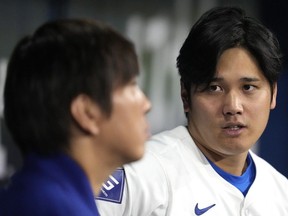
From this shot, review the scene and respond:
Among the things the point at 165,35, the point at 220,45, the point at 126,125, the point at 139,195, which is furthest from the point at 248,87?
the point at 165,35

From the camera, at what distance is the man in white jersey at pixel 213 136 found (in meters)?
1.33

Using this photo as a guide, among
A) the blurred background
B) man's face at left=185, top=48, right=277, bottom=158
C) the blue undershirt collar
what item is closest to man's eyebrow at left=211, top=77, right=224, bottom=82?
man's face at left=185, top=48, right=277, bottom=158

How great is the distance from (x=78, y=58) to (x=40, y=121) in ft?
0.34

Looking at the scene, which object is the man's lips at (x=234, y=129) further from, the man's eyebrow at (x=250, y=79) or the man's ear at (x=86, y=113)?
the man's ear at (x=86, y=113)

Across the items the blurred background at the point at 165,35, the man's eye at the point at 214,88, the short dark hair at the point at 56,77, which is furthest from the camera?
the blurred background at the point at 165,35

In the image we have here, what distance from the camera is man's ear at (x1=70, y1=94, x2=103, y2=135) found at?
31.5 inches

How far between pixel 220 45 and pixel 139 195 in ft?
1.36

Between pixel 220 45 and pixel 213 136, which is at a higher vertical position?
pixel 220 45

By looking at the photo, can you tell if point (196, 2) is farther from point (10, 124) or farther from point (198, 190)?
point (10, 124)

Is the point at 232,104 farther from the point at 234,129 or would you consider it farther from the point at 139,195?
the point at 139,195

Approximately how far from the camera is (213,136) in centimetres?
142

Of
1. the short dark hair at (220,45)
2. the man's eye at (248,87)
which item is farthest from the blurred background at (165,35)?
the man's eye at (248,87)

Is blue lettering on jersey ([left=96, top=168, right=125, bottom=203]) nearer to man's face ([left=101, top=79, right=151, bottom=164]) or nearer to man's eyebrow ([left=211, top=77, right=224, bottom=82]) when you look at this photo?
man's eyebrow ([left=211, top=77, right=224, bottom=82])

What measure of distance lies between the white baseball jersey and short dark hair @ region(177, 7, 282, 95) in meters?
0.17
